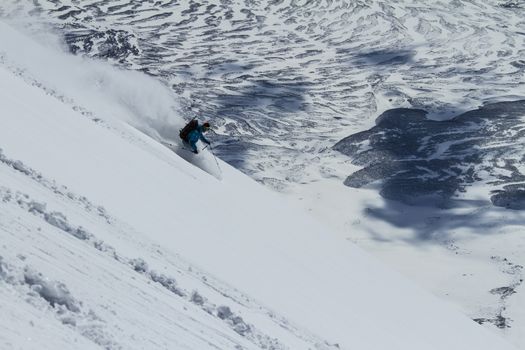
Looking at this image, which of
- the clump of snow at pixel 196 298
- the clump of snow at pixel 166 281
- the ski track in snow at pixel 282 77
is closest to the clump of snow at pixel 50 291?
the clump of snow at pixel 166 281

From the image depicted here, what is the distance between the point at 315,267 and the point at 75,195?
8.70m

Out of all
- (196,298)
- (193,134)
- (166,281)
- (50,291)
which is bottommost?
(196,298)

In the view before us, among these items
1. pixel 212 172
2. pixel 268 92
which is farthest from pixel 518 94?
pixel 212 172

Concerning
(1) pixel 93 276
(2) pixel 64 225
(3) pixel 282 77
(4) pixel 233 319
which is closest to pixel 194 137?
(4) pixel 233 319

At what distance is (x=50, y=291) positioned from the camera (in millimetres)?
7676

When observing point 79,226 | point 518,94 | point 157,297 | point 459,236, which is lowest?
point 459,236

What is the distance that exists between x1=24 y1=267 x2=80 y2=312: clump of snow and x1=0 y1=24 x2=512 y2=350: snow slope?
0.5 inches

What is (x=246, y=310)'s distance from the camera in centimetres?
1264

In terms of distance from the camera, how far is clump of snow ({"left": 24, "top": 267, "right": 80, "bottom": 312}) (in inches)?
A: 301

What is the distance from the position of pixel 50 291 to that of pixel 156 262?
4138 millimetres

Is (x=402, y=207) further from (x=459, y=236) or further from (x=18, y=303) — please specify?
(x=18, y=303)

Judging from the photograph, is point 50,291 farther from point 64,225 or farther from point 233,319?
point 233,319

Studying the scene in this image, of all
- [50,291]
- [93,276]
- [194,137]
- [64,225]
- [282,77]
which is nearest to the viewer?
[50,291]

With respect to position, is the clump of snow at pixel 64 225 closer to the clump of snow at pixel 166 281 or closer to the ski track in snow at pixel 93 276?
the ski track in snow at pixel 93 276
